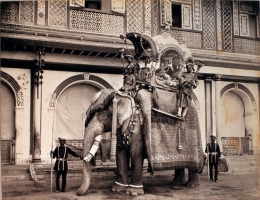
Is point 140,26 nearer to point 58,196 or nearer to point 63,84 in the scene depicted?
point 63,84

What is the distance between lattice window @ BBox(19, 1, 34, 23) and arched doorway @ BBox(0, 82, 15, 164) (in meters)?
1.05

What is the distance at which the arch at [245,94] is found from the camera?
18.2 ft

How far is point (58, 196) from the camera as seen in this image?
422 centimetres

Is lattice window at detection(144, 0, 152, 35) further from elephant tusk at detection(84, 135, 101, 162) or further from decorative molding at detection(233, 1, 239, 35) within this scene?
elephant tusk at detection(84, 135, 101, 162)

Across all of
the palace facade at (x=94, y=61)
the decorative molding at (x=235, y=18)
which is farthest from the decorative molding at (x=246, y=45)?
the decorative molding at (x=235, y=18)

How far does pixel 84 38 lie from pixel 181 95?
2.07m

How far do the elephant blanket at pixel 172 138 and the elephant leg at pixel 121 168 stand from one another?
32cm

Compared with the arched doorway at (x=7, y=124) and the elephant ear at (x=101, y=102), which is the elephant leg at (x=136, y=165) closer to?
the elephant ear at (x=101, y=102)

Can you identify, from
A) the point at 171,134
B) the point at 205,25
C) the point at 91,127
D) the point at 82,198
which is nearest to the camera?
the point at 82,198

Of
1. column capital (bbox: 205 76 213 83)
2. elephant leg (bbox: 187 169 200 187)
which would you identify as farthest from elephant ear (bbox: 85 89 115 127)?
column capital (bbox: 205 76 213 83)

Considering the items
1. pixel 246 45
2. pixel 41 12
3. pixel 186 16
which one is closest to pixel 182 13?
pixel 186 16

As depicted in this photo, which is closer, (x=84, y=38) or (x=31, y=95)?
(x=31, y=95)

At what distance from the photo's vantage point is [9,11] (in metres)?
5.41

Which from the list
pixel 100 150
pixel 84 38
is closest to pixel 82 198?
pixel 100 150
